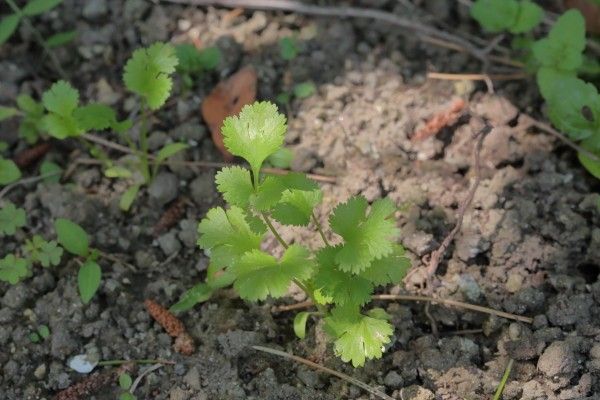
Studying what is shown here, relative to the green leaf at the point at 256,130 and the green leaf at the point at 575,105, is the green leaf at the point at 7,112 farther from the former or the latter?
the green leaf at the point at 575,105

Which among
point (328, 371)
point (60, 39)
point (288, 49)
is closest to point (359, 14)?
point (288, 49)

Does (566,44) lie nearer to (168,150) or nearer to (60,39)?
(168,150)

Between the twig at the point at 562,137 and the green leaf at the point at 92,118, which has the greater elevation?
the green leaf at the point at 92,118

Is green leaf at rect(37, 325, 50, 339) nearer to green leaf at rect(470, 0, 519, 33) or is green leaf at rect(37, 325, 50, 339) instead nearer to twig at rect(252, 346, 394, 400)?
twig at rect(252, 346, 394, 400)

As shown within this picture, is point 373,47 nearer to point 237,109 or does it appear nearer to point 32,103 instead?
point 237,109

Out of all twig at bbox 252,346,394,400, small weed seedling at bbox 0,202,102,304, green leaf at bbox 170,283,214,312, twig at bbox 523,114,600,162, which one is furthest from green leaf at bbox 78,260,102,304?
twig at bbox 523,114,600,162

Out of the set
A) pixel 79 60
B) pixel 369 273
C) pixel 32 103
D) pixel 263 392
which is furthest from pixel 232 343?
pixel 79 60

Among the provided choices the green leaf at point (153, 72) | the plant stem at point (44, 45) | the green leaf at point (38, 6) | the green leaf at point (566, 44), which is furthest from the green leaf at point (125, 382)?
the green leaf at point (566, 44)
